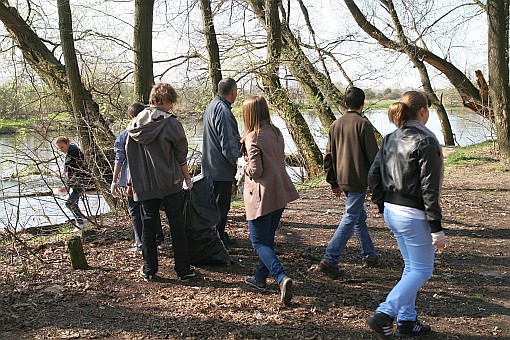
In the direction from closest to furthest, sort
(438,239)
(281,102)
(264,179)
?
(438,239)
(264,179)
(281,102)

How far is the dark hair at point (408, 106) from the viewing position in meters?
3.82

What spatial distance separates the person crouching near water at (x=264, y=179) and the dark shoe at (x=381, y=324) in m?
0.85

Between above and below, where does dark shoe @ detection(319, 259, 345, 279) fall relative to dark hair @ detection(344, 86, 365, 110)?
below

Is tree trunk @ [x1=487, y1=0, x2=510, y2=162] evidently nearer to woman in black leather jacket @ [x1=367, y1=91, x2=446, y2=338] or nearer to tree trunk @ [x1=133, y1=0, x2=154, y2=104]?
tree trunk @ [x1=133, y1=0, x2=154, y2=104]

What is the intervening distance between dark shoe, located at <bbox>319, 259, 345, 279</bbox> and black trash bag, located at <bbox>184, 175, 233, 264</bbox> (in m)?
0.98

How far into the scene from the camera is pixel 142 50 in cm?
896

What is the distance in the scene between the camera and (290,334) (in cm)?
410

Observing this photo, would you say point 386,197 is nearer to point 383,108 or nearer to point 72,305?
point 72,305

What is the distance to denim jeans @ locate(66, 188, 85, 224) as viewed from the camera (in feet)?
26.7

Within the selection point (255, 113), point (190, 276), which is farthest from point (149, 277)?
point (255, 113)

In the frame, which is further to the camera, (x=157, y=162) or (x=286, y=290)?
(x=157, y=162)

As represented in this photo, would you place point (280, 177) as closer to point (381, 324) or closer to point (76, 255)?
point (381, 324)

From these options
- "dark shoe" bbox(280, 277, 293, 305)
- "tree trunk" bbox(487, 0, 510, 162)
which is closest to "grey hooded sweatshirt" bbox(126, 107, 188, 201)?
"dark shoe" bbox(280, 277, 293, 305)

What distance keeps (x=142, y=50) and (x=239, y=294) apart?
5348mm
